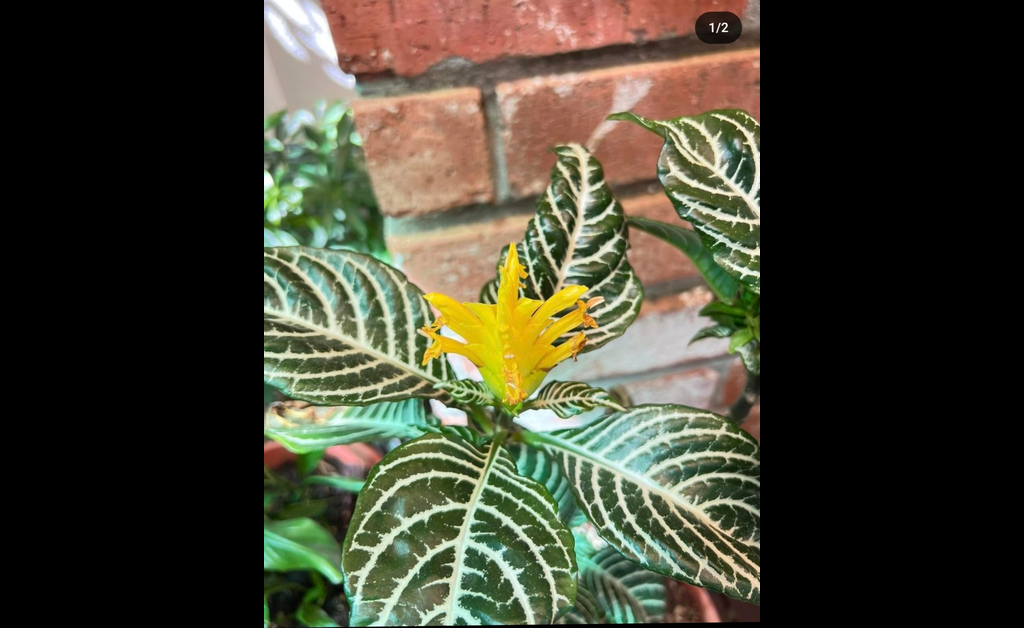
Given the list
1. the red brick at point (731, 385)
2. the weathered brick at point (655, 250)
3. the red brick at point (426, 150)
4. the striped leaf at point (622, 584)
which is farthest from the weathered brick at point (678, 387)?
the red brick at point (426, 150)

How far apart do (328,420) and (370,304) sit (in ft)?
0.47

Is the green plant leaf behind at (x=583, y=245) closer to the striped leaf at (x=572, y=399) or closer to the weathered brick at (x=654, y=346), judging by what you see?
the striped leaf at (x=572, y=399)

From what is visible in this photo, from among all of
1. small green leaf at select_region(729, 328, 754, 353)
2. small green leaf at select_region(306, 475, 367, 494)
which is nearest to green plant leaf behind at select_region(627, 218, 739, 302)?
small green leaf at select_region(729, 328, 754, 353)

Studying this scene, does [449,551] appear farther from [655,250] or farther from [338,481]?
[655,250]

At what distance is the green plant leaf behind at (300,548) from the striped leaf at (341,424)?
0.45 feet

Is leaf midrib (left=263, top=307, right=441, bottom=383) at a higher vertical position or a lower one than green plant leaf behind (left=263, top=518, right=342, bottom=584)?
higher

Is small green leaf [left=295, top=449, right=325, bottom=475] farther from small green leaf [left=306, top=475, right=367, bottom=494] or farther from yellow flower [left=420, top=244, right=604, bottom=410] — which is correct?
yellow flower [left=420, top=244, right=604, bottom=410]

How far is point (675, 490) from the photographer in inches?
16.1

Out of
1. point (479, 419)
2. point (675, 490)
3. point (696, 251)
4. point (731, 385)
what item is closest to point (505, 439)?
point (479, 419)

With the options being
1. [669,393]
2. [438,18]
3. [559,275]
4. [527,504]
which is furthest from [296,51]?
[669,393]

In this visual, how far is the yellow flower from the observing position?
0.38 metres

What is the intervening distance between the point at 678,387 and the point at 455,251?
41 cm

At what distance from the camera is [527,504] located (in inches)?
14.9
